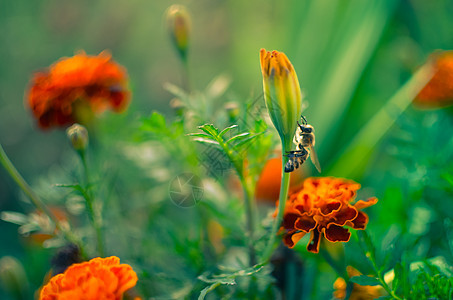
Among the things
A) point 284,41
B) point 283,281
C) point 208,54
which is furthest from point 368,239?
point 208,54

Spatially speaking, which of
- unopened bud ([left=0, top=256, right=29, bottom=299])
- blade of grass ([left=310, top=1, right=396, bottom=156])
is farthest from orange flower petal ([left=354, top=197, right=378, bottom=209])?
blade of grass ([left=310, top=1, right=396, bottom=156])

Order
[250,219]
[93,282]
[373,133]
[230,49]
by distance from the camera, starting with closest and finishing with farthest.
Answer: [93,282]
[250,219]
[373,133]
[230,49]

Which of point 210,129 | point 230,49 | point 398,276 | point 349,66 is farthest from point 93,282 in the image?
point 230,49

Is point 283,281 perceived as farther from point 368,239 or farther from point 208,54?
point 208,54

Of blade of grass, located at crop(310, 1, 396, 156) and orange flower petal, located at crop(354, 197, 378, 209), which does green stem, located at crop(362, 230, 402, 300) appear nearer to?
orange flower petal, located at crop(354, 197, 378, 209)

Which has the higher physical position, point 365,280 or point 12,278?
point 365,280

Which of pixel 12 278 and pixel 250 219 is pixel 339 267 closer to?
pixel 250 219

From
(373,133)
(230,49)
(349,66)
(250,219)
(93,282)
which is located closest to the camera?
(93,282)
